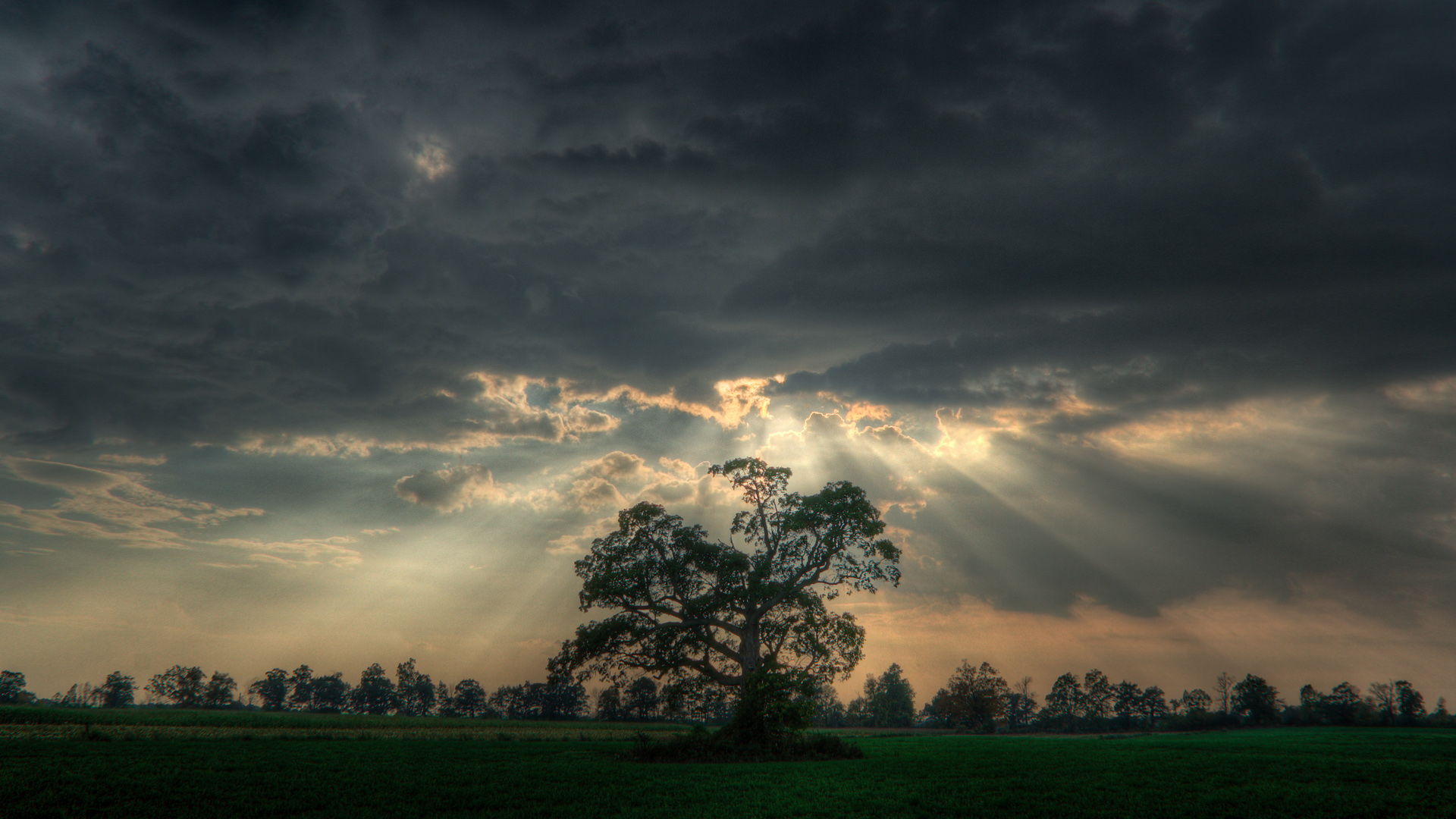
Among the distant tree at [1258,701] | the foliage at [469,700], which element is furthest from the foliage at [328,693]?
the distant tree at [1258,701]

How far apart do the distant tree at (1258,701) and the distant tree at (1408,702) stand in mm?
17411

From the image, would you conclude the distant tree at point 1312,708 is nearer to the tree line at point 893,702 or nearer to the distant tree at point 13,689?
the tree line at point 893,702

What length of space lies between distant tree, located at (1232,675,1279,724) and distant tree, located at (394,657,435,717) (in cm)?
18851

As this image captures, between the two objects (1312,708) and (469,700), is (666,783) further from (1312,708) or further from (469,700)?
(469,700)

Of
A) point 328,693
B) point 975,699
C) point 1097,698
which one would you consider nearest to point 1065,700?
point 1097,698

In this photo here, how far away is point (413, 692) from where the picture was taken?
177m

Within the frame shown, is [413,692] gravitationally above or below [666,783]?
below

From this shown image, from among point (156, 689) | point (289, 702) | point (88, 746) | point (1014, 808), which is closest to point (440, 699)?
point (289, 702)

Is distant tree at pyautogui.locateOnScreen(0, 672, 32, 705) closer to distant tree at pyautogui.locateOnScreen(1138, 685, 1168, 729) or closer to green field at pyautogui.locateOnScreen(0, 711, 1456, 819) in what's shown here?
green field at pyautogui.locateOnScreen(0, 711, 1456, 819)

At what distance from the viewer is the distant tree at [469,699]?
571 ft

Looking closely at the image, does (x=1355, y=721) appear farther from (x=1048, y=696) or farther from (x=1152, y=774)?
(x=1152, y=774)

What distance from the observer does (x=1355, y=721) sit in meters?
106

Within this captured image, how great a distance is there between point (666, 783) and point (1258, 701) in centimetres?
15012

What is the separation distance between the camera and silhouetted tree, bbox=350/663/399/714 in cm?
17150
